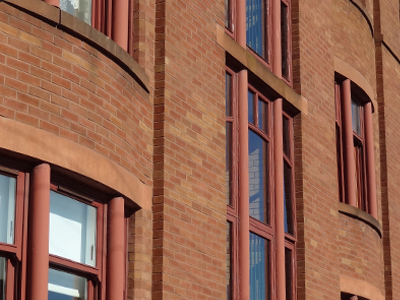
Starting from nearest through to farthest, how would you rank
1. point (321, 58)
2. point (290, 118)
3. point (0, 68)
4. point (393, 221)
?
point (0, 68) → point (290, 118) → point (321, 58) → point (393, 221)

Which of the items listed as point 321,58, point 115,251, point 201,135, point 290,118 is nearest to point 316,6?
point 321,58

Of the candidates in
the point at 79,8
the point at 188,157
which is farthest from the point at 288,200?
the point at 79,8

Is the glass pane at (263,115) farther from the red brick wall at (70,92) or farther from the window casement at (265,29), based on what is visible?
the red brick wall at (70,92)

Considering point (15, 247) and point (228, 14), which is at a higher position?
point (228, 14)

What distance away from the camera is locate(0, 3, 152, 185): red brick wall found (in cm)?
762

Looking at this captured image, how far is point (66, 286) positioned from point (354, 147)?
838cm

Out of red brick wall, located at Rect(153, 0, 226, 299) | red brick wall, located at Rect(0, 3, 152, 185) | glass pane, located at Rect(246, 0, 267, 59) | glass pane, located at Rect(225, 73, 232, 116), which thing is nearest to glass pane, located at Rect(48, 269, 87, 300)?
red brick wall, located at Rect(153, 0, 226, 299)

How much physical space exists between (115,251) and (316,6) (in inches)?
269

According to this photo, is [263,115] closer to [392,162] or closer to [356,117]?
[356,117]

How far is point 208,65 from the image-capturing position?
10.4 meters

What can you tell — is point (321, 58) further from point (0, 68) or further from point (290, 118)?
point (0, 68)

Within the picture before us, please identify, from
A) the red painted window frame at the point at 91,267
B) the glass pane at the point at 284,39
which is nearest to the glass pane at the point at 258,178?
the glass pane at the point at 284,39

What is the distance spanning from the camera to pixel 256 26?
12.3 metres

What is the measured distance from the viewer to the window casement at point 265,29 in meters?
11.5
